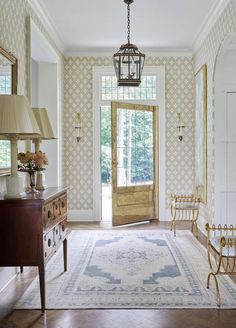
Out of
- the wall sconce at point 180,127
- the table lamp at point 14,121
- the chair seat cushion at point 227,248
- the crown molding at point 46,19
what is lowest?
the chair seat cushion at point 227,248

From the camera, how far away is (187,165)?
24.2 feet

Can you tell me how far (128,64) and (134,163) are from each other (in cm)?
301

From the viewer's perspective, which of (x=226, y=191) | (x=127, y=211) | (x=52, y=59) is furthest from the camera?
(x=127, y=211)

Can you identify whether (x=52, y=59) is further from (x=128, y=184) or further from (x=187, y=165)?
(x=187, y=165)

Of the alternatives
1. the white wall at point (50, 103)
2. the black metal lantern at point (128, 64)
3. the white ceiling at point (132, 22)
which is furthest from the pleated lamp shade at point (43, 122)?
the white wall at point (50, 103)

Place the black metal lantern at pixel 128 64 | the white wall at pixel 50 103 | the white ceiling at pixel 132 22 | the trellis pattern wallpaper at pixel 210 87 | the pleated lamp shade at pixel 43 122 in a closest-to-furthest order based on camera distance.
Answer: the pleated lamp shade at pixel 43 122, the black metal lantern at pixel 128 64, the white ceiling at pixel 132 22, the trellis pattern wallpaper at pixel 210 87, the white wall at pixel 50 103

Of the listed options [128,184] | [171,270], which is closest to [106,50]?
[128,184]

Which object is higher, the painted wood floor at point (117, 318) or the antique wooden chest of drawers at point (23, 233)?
the antique wooden chest of drawers at point (23, 233)

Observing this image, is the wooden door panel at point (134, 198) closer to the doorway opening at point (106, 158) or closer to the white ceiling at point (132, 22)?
the doorway opening at point (106, 158)

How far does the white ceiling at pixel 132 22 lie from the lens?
511 centimetres

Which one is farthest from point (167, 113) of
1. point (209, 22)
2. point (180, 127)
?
point (209, 22)

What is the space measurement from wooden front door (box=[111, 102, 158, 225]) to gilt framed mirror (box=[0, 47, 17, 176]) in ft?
10.4

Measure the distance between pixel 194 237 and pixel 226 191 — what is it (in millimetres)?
885

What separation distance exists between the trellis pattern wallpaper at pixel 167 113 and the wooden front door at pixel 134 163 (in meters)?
0.33
